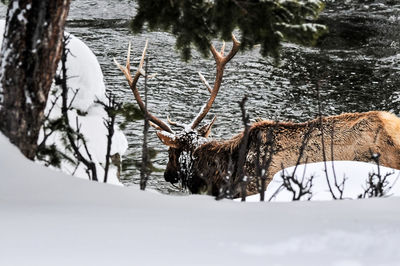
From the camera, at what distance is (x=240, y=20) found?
3551 mm

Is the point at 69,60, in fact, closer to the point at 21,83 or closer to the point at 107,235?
the point at 21,83

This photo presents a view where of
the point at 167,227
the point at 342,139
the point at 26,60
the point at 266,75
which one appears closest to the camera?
the point at 167,227

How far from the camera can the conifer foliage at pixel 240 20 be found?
3.52 m

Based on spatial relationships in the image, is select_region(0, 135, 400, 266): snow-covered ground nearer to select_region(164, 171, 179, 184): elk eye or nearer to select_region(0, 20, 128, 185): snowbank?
select_region(0, 20, 128, 185): snowbank

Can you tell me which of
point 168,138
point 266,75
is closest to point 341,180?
point 168,138

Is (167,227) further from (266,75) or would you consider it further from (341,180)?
(266,75)

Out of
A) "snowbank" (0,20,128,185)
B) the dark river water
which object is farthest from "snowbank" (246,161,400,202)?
the dark river water

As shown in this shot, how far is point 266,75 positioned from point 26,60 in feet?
33.4

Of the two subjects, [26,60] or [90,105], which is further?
[90,105]

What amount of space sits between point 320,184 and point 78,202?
254 cm

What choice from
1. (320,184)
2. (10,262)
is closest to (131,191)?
(10,262)

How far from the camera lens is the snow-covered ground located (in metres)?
2.34

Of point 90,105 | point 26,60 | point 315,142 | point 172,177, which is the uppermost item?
point 26,60

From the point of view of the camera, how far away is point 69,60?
19.1ft
